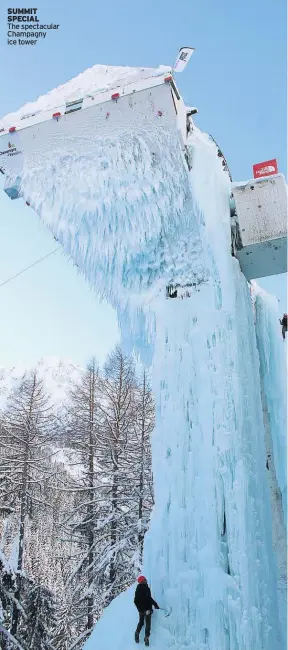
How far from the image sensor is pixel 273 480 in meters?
6.71

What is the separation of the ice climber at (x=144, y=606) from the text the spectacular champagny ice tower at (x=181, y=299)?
0.12 meters

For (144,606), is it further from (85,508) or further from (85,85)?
(85,508)

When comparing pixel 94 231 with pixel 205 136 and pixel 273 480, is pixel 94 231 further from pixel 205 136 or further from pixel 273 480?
pixel 273 480

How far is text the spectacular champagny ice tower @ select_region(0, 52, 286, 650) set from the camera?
457 centimetres

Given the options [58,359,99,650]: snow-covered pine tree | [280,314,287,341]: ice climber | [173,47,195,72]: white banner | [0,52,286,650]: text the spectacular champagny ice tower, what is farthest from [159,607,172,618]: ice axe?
[173,47,195,72]: white banner

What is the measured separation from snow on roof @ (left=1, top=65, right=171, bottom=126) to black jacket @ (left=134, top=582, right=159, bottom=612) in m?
6.02

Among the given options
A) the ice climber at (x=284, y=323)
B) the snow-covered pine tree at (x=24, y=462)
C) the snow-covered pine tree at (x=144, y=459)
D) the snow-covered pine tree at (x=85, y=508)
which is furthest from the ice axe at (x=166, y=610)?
the snow-covered pine tree at (x=24, y=462)

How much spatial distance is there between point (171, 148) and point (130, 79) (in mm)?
1016

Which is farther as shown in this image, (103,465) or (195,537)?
(103,465)

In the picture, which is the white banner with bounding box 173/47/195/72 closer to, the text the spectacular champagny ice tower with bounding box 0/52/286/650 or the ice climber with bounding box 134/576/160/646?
the text the spectacular champagny ice tower with bounding box 0/52/286/650

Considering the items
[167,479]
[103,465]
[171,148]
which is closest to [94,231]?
[171,148]

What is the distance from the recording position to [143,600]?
446 centimetres

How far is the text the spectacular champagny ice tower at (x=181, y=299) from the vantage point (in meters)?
4.57

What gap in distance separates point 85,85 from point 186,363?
4.07m
